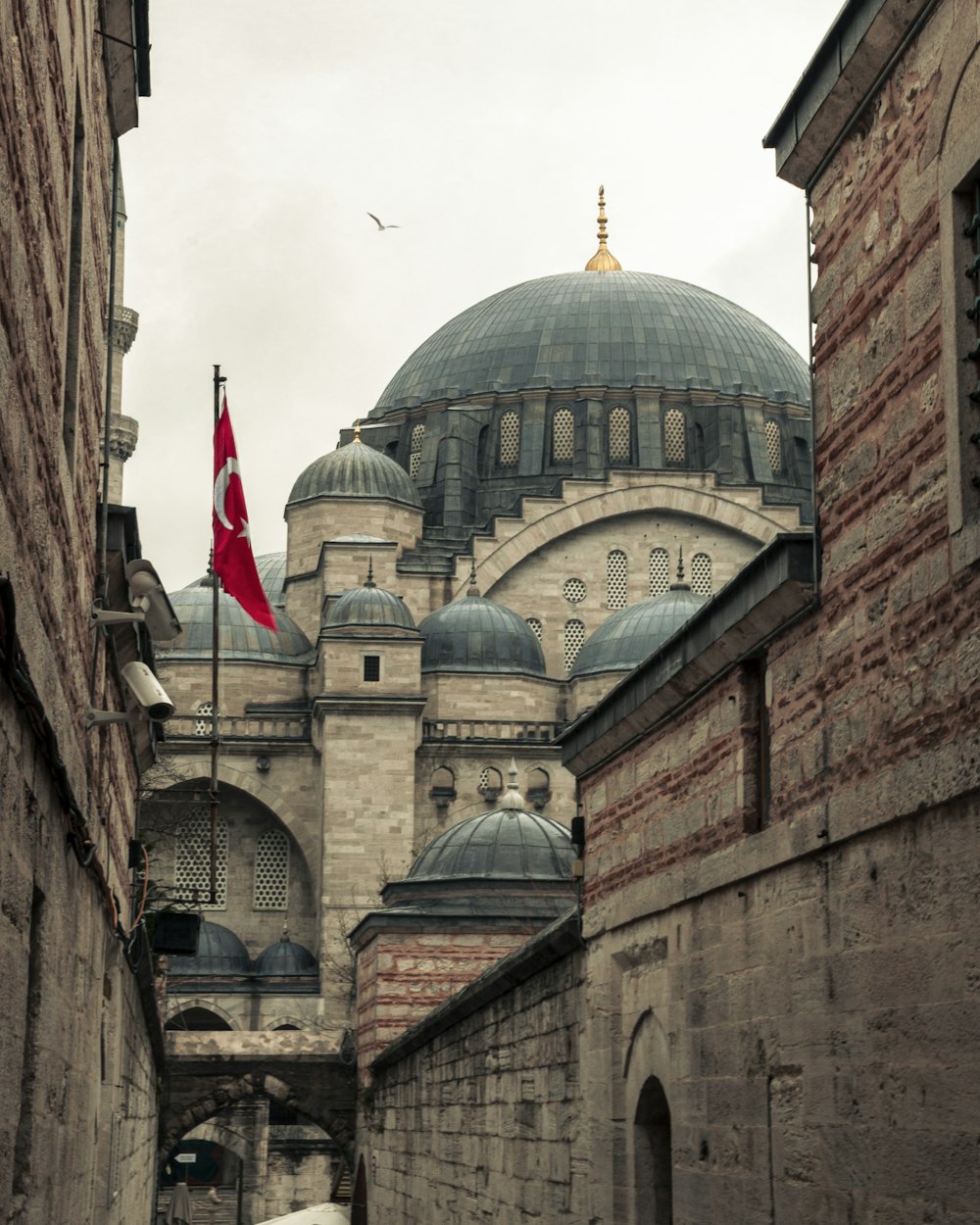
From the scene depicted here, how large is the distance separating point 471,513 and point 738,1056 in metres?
50.7

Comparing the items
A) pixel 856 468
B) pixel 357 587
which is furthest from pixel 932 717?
pixel 357 587

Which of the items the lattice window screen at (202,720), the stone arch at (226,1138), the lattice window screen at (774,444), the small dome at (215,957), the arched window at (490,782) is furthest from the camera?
the lattice window screen at (774,444)

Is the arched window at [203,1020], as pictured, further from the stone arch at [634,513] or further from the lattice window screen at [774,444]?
the lattice window screen at [774,444]

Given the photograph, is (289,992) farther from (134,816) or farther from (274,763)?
(134,816)

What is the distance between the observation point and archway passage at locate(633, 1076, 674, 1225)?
11.0 metres

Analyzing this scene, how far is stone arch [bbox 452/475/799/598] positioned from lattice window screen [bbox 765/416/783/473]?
11.9ft

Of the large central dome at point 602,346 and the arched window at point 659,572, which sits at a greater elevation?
the large central dome at point 602,346

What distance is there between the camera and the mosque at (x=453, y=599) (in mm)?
48344

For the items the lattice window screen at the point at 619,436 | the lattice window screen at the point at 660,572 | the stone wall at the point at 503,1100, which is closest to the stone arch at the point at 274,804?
the lattice window screen at the point at 660,572

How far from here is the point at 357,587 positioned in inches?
2088

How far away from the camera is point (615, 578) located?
185 ft

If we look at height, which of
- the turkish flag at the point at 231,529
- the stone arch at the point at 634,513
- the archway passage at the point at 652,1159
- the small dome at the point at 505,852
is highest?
the stone arch at the point at 634,513

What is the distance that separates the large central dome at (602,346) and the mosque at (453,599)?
0.33ft

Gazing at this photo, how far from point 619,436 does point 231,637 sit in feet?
42.9
